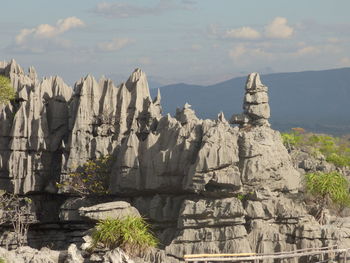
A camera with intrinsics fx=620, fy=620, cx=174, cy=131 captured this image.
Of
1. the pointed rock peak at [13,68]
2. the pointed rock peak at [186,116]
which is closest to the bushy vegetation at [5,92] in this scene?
the pointed rock peak at [13,68]

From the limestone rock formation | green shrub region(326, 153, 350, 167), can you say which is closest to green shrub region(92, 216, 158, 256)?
the limestone rock formation

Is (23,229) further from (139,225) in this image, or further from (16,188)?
(139,225)

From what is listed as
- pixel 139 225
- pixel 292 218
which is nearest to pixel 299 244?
pixel 292 218

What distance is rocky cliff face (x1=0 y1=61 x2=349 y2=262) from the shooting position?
4125cm

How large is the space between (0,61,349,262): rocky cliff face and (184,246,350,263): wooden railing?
2.47 feet

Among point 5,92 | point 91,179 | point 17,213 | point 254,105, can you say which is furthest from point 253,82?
point 5,92

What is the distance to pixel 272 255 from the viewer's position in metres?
39.4

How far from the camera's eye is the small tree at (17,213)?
164ft

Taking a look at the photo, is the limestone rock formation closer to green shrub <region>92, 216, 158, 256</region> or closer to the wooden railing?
the wooden railing

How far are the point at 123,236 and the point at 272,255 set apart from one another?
31.6 ft

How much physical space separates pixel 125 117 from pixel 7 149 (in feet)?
36.2

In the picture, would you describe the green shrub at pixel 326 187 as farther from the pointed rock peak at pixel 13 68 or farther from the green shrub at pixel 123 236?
the pointed rock peak at pixel 13 68

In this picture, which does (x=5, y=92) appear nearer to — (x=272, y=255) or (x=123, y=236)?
(x=123, y=236)

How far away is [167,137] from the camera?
46.2 m
